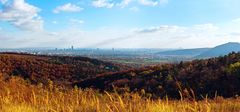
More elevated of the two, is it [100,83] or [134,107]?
[134,107]

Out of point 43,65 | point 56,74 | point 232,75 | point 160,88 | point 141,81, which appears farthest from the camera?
point 43,65

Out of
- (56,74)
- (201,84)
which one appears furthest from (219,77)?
(56,74)

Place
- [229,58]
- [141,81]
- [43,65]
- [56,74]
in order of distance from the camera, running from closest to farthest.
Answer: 1. [229,58]
2. [141,81]
3. [56,74]
4. [43,65]

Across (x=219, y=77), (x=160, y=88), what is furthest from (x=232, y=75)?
(x=160, y=88)

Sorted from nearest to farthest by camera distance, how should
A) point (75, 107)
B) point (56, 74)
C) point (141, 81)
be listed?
point (75, 107)
point (141, 81)
point (56, 74)

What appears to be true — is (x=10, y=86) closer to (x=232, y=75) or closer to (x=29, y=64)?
Result: (x=232, y=75)

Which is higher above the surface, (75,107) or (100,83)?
(75,107)

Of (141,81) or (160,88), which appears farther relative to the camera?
(141,81)

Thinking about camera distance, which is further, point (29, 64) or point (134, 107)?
point (29, 64)

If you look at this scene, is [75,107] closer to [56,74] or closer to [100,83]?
[100,83]
